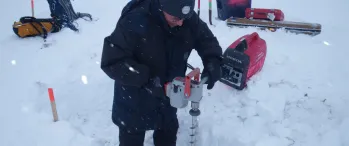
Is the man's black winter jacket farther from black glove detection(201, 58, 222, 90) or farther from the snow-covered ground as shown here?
the snow-covered ground

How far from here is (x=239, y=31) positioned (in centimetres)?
670

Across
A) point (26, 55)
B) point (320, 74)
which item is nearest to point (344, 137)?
point (320, 74)

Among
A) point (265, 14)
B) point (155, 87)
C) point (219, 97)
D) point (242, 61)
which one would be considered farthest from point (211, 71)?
point (265, 14)

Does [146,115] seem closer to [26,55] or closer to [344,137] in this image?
[344,137]

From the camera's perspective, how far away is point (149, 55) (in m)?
2.42

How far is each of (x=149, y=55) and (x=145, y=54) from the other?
0.04 metres

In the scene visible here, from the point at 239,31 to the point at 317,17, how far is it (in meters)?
2.43

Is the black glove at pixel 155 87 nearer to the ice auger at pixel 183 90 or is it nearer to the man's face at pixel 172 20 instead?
the ice auger at pixel 183 90

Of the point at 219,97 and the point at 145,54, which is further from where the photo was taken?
the point at 219,97

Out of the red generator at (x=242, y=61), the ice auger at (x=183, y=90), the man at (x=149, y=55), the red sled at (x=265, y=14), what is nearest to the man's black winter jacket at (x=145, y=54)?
the man at (x=149, y=55)

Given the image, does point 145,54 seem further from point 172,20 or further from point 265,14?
point 265,14

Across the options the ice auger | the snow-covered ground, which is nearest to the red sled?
the snow-covered ground

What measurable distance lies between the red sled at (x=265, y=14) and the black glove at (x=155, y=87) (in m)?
5.17

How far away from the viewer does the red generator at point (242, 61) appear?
4.34m
